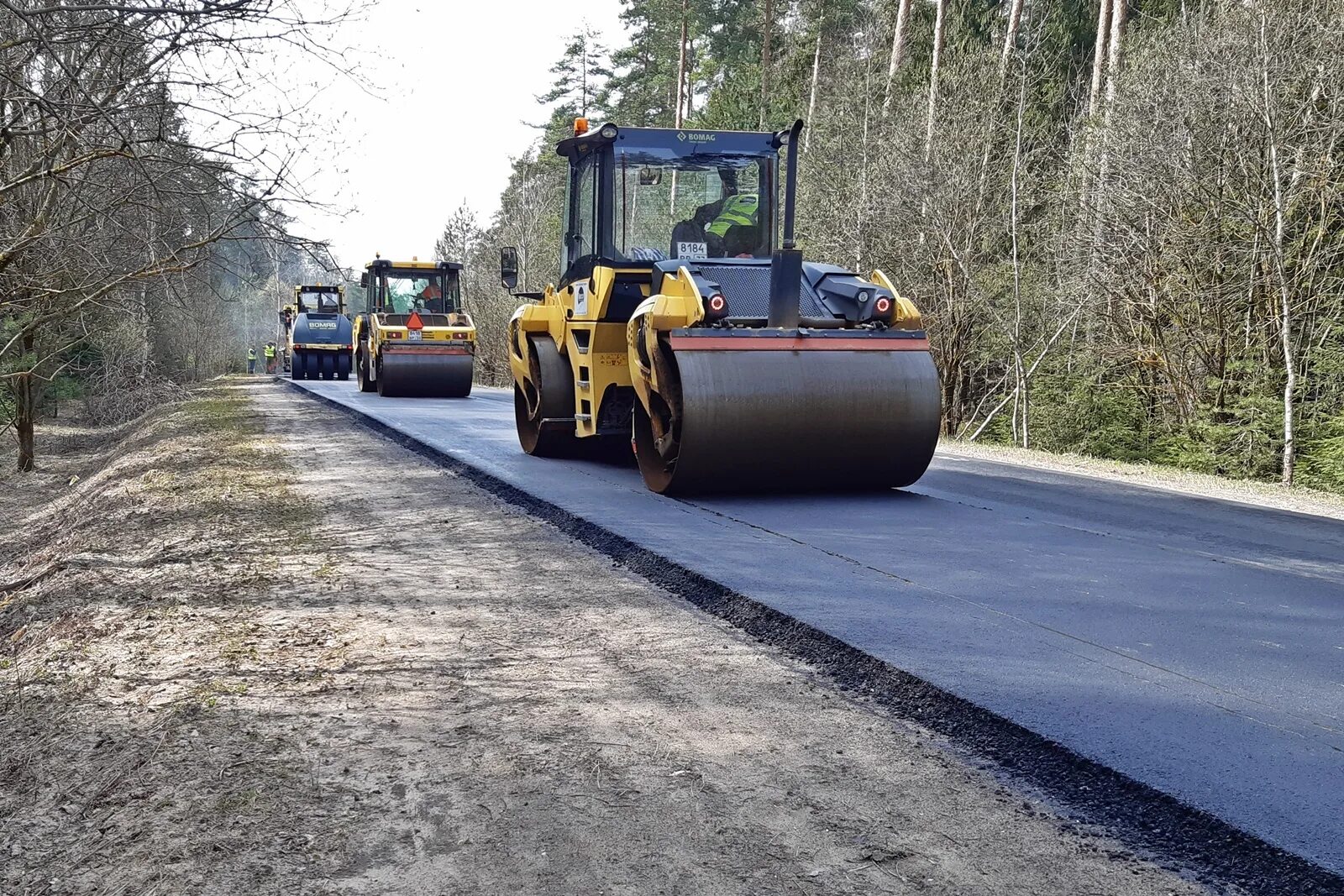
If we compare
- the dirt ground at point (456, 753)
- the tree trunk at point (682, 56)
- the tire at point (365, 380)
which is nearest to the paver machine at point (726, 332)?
the dirt ground at point (456, 753)

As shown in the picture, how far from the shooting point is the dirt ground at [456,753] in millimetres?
2811

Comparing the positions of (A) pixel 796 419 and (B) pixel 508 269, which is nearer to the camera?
(A) pixel 796 419

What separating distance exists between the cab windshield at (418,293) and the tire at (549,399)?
15.1m

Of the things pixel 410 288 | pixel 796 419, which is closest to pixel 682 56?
pixel 410 288

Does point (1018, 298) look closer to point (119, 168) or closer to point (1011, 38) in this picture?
point (1011, 38)

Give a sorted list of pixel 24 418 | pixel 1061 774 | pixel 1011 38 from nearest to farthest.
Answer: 1. pixel 1061 774
2. pixel 24 418
3. pixel 1011 38

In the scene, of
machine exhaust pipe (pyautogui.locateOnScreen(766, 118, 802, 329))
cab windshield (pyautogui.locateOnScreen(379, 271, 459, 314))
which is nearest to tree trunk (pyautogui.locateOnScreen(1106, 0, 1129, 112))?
machine exhaust pipe (pyautogui.locateOnScreen(766, 118, 802, 329))

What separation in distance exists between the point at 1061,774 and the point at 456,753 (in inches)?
68.0

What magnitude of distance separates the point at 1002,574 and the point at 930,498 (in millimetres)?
2709

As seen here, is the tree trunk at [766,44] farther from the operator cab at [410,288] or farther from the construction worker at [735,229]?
the construction worker at [735,229]

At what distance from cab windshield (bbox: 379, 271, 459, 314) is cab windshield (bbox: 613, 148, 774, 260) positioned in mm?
16847

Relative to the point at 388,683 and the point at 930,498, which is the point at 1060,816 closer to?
the point at 388,683

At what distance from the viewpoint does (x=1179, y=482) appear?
11312 mm

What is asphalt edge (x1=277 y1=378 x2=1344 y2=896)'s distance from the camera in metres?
2.78
